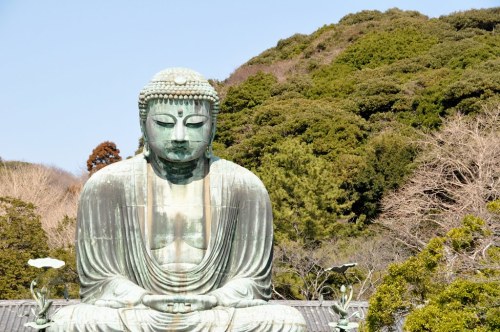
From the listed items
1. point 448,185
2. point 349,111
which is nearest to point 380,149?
point 448,185

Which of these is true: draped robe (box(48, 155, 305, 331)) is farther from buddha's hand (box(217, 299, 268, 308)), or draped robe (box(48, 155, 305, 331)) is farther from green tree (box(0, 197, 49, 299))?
green tree (box(0, 197, 49, 299))

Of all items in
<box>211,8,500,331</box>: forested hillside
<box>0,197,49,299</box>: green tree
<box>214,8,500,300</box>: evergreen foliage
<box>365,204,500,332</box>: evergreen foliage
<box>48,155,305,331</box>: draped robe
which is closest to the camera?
<box>48,155,305,331</box>: draped robe

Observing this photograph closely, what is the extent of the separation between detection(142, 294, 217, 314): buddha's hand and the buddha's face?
4.57 feet

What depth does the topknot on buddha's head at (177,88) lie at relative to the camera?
31.0ft

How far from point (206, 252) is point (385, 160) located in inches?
1002

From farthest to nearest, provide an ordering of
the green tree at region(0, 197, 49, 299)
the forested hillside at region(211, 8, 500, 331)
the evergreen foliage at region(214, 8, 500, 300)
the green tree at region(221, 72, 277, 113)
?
the green tree at region(221, 72, 277, 113)
the evergreen foliage at region(214, 8, 500, 300)
the forested hillside at region(211, 8, 500, 331)
the green tree at region(0, 197, 49, 299)

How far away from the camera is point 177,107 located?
948cm

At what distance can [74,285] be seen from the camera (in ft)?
83.1

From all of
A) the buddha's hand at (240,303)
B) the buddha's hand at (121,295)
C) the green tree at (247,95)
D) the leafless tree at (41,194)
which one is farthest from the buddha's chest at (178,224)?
the green tree at (247,95)

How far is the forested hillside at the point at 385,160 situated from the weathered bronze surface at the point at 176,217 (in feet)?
17.7

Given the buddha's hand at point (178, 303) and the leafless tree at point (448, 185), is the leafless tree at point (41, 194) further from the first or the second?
the buddha's hand at point (178, 303)

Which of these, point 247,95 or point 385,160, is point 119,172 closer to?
point 385,160

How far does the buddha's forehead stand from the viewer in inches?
373

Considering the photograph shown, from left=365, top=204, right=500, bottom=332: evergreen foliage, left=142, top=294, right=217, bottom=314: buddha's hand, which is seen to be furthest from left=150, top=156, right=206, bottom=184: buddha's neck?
left=365, top=204, right=500, bottom=332: evergreen foliage
